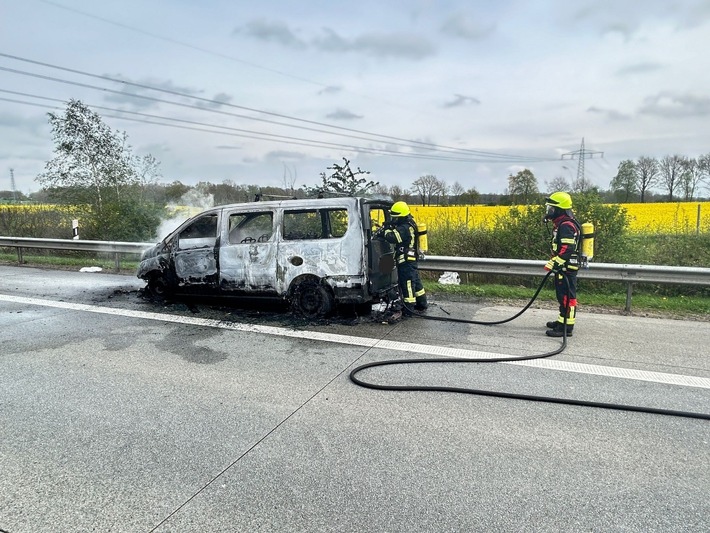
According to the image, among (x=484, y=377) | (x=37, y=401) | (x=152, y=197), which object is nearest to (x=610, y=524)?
(x=484, y=377)

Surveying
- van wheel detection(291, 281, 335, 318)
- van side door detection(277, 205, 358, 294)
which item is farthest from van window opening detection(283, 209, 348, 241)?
van wheel detection(291, 281, 335, 318)

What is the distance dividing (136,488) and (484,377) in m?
3.04

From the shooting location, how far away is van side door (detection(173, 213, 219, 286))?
22.7 feet

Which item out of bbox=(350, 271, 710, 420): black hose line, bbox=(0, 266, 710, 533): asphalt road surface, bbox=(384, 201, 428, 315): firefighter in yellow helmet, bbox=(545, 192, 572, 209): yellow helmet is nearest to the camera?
bbox=(0, 266, 710, 533): asphalt road surface

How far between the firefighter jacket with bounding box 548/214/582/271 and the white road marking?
1.47 m

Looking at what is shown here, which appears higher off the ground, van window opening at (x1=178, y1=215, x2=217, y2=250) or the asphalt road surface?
van window opening at (x1=178, y1=215, x2=217, y2=250)

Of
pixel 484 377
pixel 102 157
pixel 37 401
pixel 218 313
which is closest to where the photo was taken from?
pixel 37 401

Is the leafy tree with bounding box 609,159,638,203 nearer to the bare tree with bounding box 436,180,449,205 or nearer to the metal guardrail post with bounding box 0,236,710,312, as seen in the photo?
the bare tree with bounding box 436,180,449,205

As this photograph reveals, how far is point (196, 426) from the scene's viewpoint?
3400mm

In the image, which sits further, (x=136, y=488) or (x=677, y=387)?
(x=677, y=387)

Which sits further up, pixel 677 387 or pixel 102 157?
pixel 102 157

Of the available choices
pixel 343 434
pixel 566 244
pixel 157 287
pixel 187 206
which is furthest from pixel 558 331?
pixel 187 206

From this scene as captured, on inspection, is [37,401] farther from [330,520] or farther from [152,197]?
[152,197]

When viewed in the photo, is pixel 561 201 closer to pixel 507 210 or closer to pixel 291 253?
pixel 291 253
